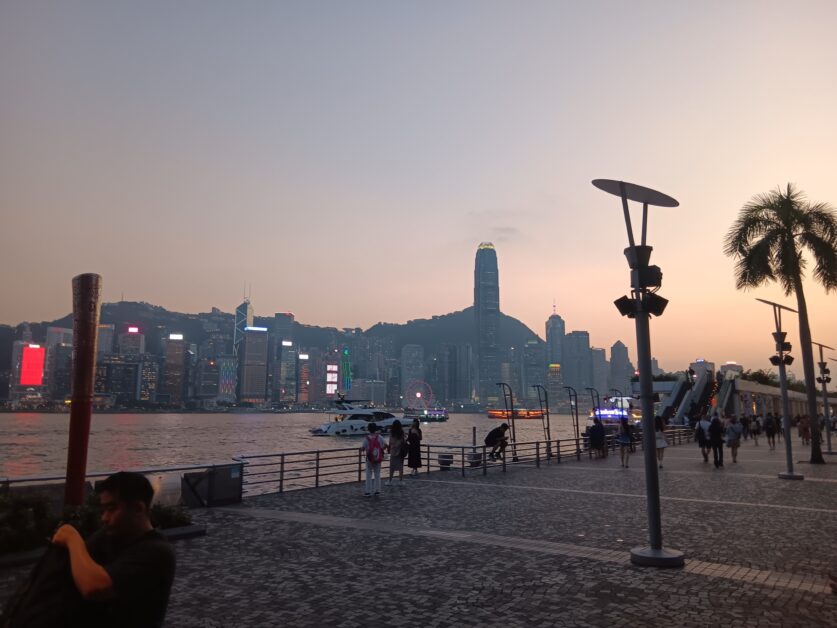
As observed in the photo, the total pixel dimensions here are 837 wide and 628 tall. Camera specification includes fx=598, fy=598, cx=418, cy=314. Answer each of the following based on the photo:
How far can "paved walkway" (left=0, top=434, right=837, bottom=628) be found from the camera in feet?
21.8

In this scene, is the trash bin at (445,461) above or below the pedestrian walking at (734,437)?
below

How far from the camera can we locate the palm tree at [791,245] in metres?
24.3

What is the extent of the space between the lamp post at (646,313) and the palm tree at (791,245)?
17.1 m

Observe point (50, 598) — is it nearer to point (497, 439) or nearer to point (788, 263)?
point (497, 439)

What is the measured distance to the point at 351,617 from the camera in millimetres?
6504

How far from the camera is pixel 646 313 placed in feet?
32.4

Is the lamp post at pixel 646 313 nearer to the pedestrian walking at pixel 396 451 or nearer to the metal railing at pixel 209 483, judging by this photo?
the metal railing at pixel 209 483

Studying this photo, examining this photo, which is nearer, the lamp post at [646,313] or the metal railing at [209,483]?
the lamp post at [646,313]

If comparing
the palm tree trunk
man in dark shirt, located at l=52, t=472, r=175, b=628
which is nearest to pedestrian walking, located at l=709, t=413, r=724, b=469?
the palm tree trunk

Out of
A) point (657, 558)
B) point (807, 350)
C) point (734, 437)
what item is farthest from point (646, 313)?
point (807, 350)

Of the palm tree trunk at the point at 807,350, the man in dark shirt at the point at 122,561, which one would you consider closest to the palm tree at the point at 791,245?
the palm tree trunk at the point at 807,350

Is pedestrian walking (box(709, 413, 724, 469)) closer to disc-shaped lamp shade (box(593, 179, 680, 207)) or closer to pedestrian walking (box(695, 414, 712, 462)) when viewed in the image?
pedestrian walking (box(695, 414, 712, 462))

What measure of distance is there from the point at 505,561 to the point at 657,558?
2.17m

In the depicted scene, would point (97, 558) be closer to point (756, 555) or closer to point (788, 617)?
point (788, 617)
